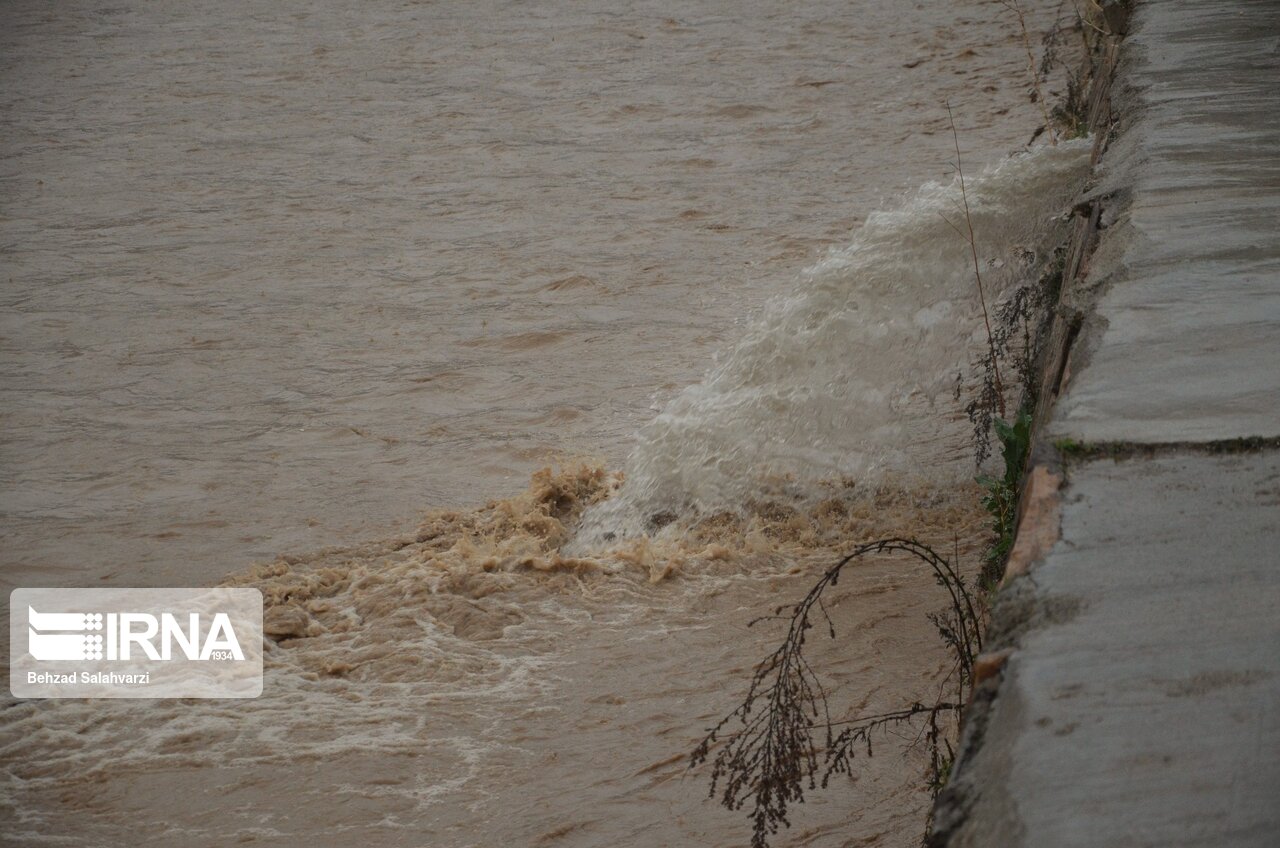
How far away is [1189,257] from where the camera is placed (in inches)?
→ 119

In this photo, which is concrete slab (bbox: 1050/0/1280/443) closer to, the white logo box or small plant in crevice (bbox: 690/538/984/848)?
small plant in crevice (bbox: 690/538/984/848)

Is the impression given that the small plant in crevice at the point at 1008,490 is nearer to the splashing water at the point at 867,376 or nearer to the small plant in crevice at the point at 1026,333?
the small plant in crevice at the point at 1026,333

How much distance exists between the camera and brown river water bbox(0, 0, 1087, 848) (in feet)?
11.0

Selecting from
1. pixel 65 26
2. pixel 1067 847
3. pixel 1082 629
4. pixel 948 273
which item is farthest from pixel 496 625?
pixel 65 26

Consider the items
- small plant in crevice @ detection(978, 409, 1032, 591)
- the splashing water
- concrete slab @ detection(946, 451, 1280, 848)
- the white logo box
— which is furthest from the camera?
the splashing water

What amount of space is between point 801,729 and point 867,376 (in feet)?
8.45

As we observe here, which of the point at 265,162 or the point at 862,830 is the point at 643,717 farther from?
the point at 265,162

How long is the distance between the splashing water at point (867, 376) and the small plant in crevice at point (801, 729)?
561 millimetres

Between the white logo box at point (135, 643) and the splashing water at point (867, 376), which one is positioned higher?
the splashing water at point (867, 376)

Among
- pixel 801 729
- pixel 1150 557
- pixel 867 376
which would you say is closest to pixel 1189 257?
pixel 1150 557

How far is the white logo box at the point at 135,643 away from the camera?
12.5 feet

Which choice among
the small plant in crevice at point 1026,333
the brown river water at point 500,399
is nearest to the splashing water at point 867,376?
the brown river water at point 500,399

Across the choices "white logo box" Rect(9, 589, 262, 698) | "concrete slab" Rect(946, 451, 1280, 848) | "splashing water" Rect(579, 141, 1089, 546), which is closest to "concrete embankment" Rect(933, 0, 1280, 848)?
"concrete slab" Rect(946, 451, 1280, 848)

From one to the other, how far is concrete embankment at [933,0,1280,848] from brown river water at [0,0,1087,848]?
1084 mm
